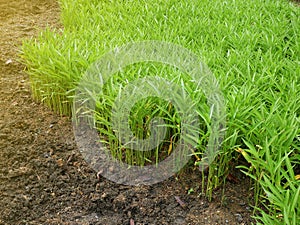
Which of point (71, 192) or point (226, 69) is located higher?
point (226, 69)

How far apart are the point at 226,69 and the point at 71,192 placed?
1030mm

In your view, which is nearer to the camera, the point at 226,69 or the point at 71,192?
the point at 71,192

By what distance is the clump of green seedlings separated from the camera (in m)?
1.57

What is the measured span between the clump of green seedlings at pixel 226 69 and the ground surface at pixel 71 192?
90mm

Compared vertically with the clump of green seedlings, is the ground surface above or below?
below

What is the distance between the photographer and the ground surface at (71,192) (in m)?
1.65

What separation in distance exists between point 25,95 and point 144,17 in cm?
114

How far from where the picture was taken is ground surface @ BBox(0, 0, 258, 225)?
5.41ft

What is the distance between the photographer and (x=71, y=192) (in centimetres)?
180

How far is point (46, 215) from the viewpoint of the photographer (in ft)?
5.48

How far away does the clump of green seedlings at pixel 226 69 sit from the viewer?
5.15ft

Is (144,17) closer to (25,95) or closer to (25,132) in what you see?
(25,95)

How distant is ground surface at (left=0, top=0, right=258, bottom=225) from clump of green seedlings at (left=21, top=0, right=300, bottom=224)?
9 centimetres

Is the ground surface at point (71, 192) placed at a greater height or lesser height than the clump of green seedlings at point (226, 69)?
lesser
